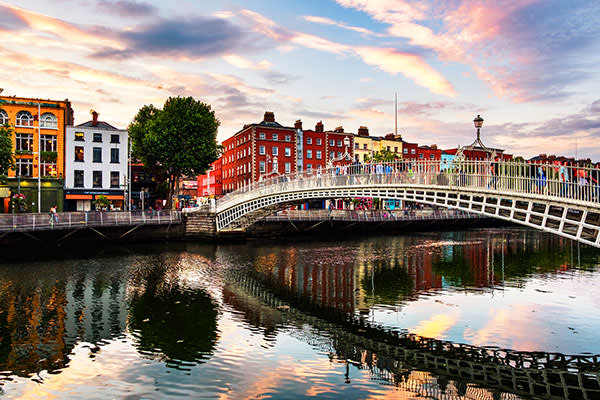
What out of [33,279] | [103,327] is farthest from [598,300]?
[33,279]

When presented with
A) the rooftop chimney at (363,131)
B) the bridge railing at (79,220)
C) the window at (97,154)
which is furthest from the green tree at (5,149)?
the rooftop chimney at (363,131)

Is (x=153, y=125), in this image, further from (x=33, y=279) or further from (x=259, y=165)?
(x=33, y=279)

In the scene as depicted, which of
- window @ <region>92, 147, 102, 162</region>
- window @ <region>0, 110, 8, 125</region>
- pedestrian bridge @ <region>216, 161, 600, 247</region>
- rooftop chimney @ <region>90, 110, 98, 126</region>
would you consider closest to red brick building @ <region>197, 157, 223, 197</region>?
window @ <region>92, 147, 102, 162</region>

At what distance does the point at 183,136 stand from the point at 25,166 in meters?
17.2

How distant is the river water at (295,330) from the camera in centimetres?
975

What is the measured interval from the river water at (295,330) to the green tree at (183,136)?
2181 cm

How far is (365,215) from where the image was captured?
52625 millimetres

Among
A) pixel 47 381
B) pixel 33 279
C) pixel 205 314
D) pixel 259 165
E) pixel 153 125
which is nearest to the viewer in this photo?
pixel 47 381

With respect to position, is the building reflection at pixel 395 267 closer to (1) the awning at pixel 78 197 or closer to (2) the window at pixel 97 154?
(1) the awning at pixel 78 197

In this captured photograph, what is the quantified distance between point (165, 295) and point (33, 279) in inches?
326

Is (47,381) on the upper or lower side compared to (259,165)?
lower

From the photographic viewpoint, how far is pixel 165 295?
1842 centimetres

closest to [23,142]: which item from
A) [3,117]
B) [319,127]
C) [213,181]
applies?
[3,117]

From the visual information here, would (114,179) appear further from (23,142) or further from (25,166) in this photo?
(23,142)
